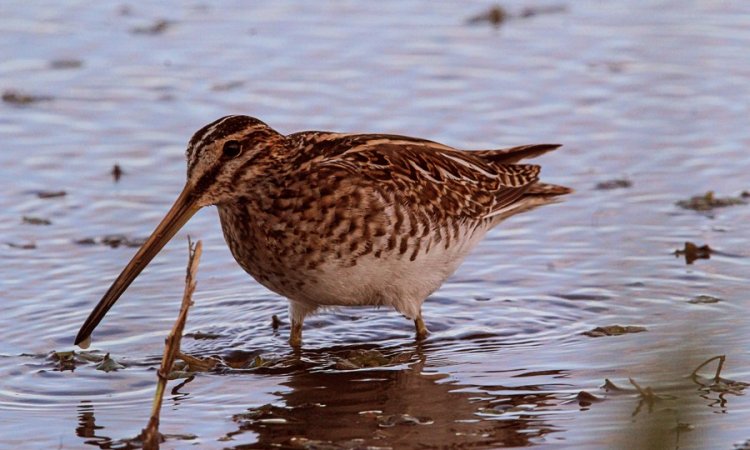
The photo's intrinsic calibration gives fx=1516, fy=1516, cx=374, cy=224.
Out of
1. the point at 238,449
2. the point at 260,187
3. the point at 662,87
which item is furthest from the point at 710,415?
the point at 662,87

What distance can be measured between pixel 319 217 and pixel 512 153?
1.97 meters

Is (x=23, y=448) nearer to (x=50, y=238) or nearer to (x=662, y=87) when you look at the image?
(x=50, y=238)

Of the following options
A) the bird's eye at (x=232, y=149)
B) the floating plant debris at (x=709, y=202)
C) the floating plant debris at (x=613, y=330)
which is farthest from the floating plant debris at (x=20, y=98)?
the floating plant debris at (x=613, y=330)

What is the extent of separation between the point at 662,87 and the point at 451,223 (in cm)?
490

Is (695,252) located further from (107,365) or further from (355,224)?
(107,365)

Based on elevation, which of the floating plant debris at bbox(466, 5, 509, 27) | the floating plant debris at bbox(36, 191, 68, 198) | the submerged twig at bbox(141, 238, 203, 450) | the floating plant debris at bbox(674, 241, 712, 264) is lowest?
the floating plant debris at bbox(674, 241, 712, 264)

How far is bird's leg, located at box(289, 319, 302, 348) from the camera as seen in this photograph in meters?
8.87

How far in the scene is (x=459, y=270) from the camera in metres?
10.1

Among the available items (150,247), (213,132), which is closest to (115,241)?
(150,247)

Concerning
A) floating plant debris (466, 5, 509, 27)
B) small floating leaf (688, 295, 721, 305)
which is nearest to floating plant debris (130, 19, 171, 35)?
floating plant debris (466, 5, 509, 27)

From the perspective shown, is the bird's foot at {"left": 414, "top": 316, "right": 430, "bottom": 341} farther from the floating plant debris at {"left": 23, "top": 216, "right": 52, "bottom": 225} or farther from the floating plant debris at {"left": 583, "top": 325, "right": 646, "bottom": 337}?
the floating plant debris at {"left": 23, "top": 216, "right": 52, "bottom": 225}

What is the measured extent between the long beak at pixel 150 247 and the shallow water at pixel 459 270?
32 cm

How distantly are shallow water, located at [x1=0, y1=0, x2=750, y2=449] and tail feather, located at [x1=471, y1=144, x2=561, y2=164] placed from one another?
0.72 meters

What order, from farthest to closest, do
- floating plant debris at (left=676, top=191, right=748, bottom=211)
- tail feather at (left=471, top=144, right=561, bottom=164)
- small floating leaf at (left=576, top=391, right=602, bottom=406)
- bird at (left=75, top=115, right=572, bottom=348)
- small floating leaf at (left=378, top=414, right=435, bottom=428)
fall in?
floating plant debris at (left=676, top=191, right=748, bottom=211)
tail feather at (left=471, top=144, right=561, bottom=164)
bird at (left=75, top=115, right=572, bottom=348)
small floating leaf at (left=576, top=391, right=602, bottom=406)
small floating leaf at (left=378, top=414, right=435, bottom=428)
